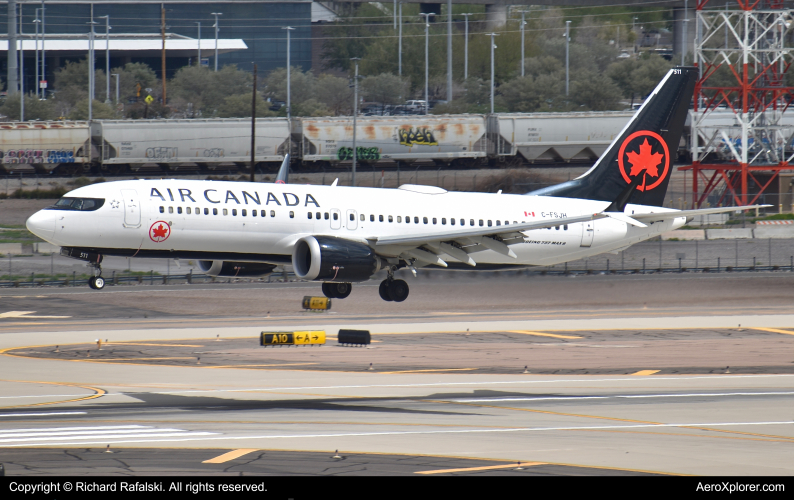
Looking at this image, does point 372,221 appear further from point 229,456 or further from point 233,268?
point 229,456

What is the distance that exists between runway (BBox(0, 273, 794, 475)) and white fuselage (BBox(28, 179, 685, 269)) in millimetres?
5110

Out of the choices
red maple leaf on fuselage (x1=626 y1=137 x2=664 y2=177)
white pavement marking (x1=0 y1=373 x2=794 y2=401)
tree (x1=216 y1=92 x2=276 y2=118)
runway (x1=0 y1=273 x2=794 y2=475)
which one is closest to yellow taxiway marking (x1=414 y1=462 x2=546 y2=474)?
runway (x1=0 y1=273 x2=794 y2=475)

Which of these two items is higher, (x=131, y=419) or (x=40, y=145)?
(x=40, y=145)

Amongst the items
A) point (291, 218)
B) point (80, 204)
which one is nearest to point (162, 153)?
point (291, 218)

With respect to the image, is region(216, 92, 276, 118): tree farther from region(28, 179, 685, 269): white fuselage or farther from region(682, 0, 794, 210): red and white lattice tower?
region(28, 179, 685, 269): white fuselage

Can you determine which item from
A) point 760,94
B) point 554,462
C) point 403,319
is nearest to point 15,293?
point 403,319

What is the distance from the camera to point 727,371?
160ft

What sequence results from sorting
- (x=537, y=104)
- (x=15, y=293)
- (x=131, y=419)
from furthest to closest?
1. (x=537, y=104)
2. (x=15, y=293)
3. (x=131, y=419)

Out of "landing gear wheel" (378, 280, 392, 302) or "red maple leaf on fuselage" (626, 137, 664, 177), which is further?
"red maple leaf on fuselage" (626, 137, 664, 177)

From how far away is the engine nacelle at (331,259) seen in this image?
45719 millimetres

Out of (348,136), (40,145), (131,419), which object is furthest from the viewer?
(348,136)

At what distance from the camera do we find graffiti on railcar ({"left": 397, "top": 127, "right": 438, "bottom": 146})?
113 metres
